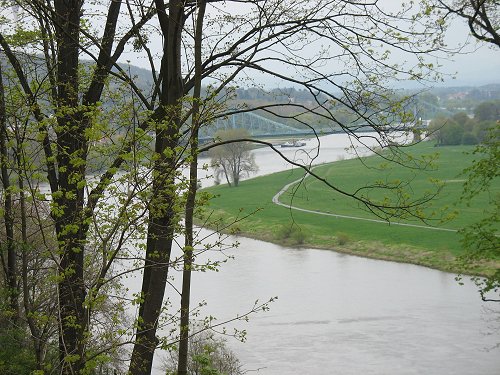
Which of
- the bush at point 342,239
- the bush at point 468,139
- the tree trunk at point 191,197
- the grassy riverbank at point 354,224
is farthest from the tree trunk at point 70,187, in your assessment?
the bush at point 468,139

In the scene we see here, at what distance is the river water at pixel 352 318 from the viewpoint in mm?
13984

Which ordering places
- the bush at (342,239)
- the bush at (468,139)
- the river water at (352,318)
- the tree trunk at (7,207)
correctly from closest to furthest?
the tree trunk at (7,207), the river water at (352,318), the bush at (342,239), the bush at (468,139)

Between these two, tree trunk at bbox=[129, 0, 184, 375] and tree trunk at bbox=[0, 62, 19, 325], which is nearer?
tree trunk at bbox=[129, 0, 184, 375]

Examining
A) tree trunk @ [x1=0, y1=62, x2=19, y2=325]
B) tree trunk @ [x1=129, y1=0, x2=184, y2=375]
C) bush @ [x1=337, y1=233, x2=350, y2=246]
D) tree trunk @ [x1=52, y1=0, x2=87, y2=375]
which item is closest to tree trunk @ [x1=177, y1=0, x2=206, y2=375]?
tree trunk @ [x1=129, y1=0, x2=184, y2=375]

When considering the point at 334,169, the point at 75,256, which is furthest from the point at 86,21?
the point at 334,169

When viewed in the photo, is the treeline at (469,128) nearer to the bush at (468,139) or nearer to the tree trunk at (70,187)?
the bush at (468,139)

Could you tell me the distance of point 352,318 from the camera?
17.0 meters

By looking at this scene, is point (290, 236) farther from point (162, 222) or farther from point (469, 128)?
point (162, 222)

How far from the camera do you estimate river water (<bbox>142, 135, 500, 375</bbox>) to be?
13984mm

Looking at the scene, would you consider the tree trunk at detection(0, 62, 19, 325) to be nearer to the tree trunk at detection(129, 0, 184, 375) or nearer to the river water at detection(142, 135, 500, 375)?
the tree trunk at detection(129, 0, 184, 375)

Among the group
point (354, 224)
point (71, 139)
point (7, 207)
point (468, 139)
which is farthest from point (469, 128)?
point (71, 139)

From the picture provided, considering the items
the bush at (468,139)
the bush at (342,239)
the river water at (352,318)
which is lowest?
the river water at (352,318)

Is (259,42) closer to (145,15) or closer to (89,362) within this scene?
(145,15)

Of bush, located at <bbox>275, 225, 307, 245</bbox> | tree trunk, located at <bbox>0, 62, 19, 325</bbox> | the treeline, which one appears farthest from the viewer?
the treeline
